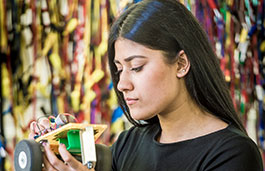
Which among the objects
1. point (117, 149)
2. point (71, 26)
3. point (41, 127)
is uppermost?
point (71, 26)

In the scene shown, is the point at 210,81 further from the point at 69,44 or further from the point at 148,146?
the point at 69,44

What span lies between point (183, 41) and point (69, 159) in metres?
0.35

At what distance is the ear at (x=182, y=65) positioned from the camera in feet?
3.14

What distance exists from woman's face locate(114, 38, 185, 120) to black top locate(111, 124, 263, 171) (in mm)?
113

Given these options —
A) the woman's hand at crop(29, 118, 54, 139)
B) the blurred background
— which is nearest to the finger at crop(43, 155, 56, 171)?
the woman's hand at crop(29, 118, 54, 139)

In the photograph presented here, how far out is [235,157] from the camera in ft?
2.89

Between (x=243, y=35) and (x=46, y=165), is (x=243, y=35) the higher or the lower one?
the higher one

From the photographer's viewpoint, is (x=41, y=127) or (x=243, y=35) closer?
(x=41, y=127)

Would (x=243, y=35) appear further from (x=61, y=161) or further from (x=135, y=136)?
(x=61, y=161)

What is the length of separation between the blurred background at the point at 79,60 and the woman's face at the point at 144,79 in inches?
33.3

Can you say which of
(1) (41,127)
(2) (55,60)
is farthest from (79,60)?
(1) (41,127)

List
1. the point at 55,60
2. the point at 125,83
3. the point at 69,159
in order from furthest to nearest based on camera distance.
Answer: the point at 55,60 < the point at 125,83 < the point at 69,159

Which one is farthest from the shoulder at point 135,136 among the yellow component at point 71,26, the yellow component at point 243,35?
the yellow component at point 243,35

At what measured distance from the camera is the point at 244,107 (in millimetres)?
1833
